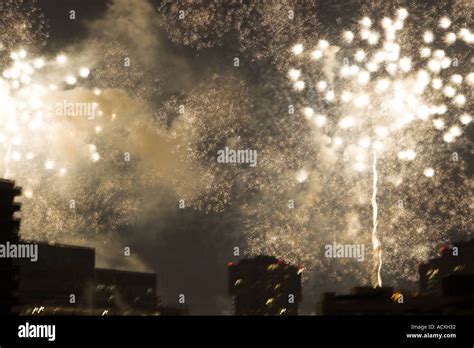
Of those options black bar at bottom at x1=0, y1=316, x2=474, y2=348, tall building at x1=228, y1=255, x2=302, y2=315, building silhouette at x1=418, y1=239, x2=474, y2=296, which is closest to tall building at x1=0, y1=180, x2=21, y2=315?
black bar at bottom at x1=0, y1=316, x2=474, y2=348

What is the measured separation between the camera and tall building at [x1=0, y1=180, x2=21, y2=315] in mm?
89500

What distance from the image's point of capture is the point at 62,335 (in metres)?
32.1

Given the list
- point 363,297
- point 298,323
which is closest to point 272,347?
point 298,323

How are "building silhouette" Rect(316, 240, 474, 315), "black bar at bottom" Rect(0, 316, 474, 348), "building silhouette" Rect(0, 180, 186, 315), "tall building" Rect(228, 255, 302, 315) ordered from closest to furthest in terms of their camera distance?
"black bar at bottom" Rect(0, 316, 474, 348), "building silhouette" Rect(316, 240, 474, 315), "building silhouette" Rect(0, 180, 186, 315), "tall building" Rect(228, 255, 302, 315)

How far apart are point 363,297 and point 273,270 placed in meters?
102

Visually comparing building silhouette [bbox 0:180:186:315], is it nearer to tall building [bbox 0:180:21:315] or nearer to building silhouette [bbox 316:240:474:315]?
tall building [bbox 0:180:21:315]

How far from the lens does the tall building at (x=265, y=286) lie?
182m

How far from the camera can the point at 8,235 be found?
89562mm

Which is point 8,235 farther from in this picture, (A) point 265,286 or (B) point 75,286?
(A) point 265,286

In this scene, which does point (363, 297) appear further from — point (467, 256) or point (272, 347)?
point (467, 256)

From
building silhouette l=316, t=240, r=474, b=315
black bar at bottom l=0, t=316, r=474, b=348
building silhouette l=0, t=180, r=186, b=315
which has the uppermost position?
building silhouette l=0, t=180, r=186, b=315

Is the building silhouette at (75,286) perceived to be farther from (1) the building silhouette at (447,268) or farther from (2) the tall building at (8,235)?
(1) the building silhouette at (447,268)

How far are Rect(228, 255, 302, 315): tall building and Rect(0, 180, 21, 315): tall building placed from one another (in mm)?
93869

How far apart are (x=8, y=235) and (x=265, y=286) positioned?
102m
